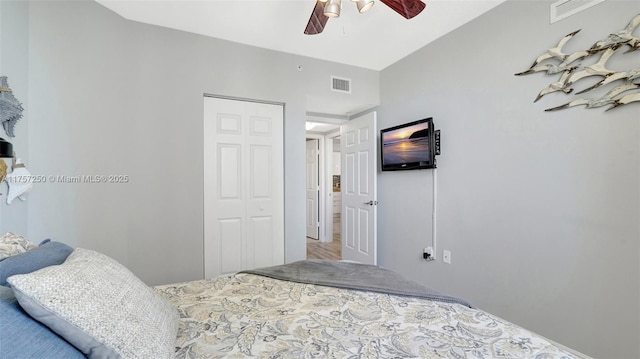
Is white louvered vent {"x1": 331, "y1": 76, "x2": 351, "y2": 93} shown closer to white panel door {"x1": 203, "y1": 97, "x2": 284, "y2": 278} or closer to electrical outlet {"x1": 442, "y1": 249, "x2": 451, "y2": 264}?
white panel door {"x1": 203, "y1": 97, "x2": 284, "y2": 278}

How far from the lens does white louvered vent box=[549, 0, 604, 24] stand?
1.63m

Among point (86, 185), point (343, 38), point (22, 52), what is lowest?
point (86, 185)

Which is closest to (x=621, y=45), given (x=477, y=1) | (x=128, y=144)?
(x=477, y=1)

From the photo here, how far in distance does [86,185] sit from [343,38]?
8.30ft

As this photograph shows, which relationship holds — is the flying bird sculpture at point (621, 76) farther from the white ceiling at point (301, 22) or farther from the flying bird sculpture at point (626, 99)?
the white ceiling at point (301, 22)

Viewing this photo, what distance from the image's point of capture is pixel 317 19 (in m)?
1.77

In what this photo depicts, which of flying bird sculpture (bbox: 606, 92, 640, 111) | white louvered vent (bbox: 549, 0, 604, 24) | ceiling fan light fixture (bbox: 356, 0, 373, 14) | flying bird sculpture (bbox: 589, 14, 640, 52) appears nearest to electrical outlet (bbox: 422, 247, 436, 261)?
flying bird sculpture (bbox: 606, 92, 640, 111)

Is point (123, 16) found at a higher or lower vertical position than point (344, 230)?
higher

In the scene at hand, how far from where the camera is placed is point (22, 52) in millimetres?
1675

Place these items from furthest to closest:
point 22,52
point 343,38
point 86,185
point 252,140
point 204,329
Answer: point 252,140, point 343,38, point 86,185, point 22,52, point 204,329

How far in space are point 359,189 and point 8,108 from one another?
3.04 m

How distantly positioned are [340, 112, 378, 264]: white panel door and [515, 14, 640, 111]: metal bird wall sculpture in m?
1.64

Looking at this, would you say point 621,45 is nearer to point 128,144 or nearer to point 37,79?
point 128,144

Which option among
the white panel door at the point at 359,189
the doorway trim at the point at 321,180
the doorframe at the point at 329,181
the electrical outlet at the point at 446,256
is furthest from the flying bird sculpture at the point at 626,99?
the doorway trim at the point at 321,180
